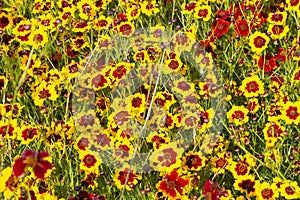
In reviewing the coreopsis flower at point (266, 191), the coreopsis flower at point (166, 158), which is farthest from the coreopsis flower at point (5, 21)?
the coreopsis flower at point (266, 191)

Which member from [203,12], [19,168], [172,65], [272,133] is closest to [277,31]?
[203,12]

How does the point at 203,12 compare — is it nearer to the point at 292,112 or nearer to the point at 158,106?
the point at 158,106

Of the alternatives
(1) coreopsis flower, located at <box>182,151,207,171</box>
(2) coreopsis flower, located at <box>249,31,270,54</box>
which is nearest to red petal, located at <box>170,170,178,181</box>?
(1) coreopsis flower, located at <box>182,151,207,171</box>

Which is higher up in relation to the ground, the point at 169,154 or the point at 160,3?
the point at 160,3

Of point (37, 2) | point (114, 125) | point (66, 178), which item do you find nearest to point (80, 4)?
point (37, 2)

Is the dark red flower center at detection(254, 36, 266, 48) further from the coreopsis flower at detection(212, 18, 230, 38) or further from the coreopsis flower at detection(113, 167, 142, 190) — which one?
the coreopsis flower at detection(113, 167, 142, 190)

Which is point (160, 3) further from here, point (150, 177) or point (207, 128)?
point (150, 177)

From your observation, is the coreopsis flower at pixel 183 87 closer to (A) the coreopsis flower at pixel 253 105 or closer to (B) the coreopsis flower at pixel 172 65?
(B) the coreopsis flower at pixel 172 65
